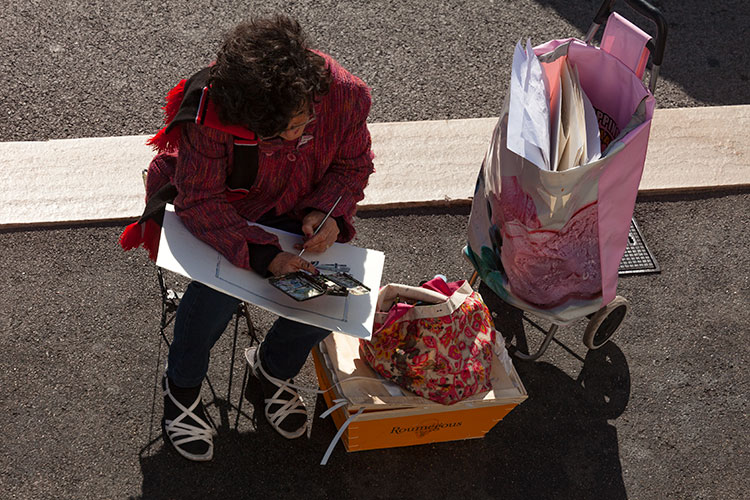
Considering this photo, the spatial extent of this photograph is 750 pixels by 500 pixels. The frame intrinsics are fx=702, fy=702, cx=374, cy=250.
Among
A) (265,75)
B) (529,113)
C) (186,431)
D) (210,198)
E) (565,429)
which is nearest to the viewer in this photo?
(265,75)

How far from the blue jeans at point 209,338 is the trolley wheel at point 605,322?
1.17 meters

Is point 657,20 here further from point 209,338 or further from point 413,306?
point 209,338

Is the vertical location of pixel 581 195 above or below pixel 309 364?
above

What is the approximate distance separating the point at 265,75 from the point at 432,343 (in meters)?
1.13

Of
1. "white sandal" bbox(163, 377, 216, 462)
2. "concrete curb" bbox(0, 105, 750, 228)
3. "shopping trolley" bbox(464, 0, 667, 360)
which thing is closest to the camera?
→ "shopping trolley" bbox(464, 0, 667, 360)

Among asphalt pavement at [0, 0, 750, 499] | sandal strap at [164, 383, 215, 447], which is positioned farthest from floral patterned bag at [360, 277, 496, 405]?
sandal strap at [164, 383, 215, 447]

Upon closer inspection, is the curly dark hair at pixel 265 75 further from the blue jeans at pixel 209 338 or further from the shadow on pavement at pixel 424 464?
the shadow on pavement at pixel 424 464

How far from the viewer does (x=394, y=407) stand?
2.51 metres

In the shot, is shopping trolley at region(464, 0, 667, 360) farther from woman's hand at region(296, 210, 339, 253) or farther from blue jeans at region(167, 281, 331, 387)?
blue jeans at region(167, 281, 331, 387)

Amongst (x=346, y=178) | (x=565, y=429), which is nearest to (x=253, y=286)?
(x=346, y=178)

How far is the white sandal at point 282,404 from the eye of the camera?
9.12ft

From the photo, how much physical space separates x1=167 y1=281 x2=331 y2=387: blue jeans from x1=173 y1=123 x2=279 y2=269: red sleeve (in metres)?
0.23

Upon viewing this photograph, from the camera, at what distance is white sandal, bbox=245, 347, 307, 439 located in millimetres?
2779

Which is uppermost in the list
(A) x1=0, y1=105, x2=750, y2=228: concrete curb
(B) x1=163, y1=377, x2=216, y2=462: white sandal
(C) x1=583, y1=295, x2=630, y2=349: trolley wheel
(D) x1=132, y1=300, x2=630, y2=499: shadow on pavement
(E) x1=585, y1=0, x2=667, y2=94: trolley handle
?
(E) x1=585, y1=0, x2=667, y2=94: trolley handle
